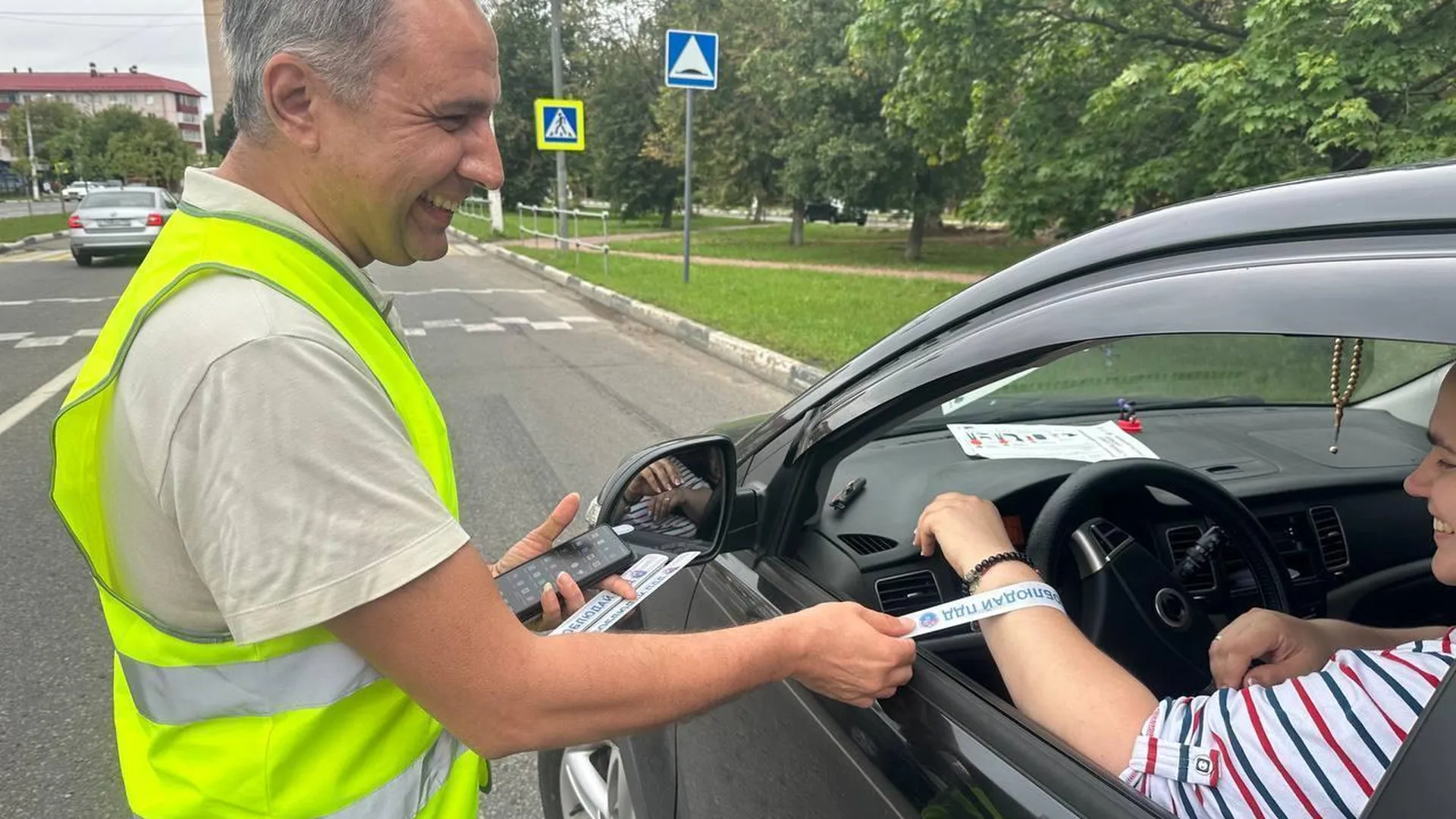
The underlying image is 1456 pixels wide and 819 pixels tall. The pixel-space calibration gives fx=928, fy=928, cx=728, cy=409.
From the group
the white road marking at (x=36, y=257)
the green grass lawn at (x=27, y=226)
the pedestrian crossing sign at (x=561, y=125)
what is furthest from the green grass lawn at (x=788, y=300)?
the green grass lawn at (x=27, y=226)

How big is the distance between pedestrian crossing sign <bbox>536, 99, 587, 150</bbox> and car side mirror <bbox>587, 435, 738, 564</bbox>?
16.4m

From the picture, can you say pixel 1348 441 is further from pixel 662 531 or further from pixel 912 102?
pixel 912 102

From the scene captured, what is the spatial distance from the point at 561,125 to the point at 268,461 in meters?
17.1

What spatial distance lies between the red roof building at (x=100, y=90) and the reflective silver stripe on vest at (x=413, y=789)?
4428 inches

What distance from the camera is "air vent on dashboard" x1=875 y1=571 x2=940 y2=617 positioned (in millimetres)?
1614

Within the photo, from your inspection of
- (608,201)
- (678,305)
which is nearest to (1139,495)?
(678,305)

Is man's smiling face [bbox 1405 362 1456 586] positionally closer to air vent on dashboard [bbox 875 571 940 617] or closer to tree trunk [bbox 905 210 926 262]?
air vent on dashboard [bbox 875 571 940 617]

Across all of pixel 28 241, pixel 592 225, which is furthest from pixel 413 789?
pixel 592 225

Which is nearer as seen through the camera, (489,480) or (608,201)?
(489,480)

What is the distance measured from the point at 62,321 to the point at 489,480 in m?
8.79

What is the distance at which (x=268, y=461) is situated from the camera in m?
0.92

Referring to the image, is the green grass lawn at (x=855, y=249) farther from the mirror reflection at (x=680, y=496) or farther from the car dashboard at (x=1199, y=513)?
the mirror reflection at (x=680, y=496)

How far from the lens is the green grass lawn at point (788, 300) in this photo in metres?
8.97

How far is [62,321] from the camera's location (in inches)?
434
